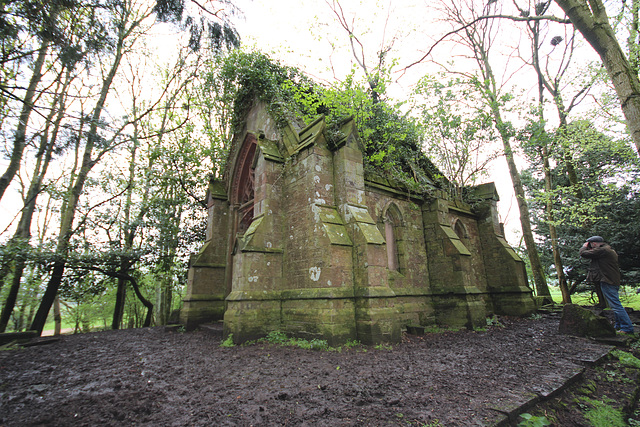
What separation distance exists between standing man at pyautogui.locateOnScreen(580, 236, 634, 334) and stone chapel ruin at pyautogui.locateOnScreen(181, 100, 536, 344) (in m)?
3.33

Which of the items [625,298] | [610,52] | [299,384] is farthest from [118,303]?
[625,298]

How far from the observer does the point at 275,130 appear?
10.3 meters

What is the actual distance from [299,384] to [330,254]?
10.6ft

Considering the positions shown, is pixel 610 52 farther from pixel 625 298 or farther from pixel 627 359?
pixel 625 298

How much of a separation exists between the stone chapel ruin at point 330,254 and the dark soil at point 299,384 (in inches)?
38.1

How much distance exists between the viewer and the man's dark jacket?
6730mm

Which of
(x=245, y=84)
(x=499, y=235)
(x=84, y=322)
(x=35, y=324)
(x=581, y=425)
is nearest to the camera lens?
(x=581, y=425)

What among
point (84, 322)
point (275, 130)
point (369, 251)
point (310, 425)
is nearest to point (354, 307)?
point (369, 251)

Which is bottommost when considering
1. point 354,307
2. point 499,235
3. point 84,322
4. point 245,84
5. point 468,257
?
point 84,322

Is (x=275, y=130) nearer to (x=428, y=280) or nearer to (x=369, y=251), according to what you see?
(x=369, y=251)

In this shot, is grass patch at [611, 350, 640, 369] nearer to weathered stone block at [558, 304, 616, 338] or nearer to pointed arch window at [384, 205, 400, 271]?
weathered stone block at [558, 304, 616, 338]

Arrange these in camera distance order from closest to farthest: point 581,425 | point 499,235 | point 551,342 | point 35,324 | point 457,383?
point 581,425 < point 457,383 < point 551,342 < point 35,324 < point 499,235

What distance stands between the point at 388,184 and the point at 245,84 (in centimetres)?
733

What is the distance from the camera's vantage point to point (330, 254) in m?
7.02
